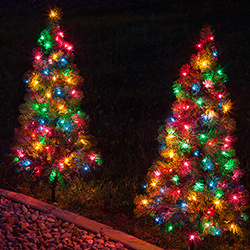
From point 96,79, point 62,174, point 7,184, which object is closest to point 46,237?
point 62,174

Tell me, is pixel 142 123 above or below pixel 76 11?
below

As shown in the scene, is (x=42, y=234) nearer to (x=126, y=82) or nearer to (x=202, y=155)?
(x=202, y=155)

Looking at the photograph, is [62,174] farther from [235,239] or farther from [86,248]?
[235,239]

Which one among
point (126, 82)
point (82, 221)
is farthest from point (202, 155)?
point (126, 82)

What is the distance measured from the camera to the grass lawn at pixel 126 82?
16.6 feet

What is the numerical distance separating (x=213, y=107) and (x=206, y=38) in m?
0.75

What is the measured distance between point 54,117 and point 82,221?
52.9 inches

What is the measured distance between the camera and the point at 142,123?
7508mm

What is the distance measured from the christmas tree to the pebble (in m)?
0.85

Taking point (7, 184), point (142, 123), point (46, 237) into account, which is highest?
point (142, 123)

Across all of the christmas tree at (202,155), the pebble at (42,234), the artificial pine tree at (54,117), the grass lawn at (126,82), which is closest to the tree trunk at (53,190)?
the artificial pine tree at (54,117)

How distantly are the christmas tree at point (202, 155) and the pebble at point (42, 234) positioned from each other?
0.85 m

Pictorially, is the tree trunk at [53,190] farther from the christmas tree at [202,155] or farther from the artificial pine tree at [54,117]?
the christmas tree at [202,155]

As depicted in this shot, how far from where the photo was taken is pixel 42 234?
4.22m
